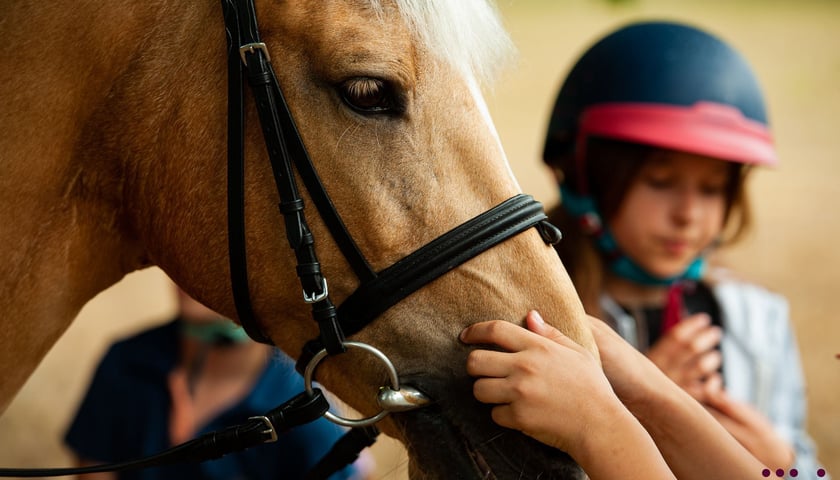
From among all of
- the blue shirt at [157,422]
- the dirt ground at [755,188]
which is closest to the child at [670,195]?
the dirt ground at [755,188]

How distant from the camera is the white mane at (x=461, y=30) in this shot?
4.53ft

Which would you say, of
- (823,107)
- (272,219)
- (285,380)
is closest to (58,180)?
(272,219)

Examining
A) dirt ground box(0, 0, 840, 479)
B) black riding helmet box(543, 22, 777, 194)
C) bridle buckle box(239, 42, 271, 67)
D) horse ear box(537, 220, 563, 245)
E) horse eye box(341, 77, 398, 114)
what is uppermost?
bridle buckle box(239, 42, 271, 67)

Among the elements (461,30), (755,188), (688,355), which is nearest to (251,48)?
(461,30)

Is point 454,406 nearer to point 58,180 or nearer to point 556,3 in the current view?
point 58,180

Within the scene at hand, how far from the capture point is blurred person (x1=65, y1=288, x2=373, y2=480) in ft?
8.83

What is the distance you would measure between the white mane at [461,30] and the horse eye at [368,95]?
0.12 metres

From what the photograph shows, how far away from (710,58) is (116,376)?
2444 mm

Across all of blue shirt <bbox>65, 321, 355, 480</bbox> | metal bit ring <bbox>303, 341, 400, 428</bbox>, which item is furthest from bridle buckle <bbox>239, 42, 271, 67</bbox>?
blue shirt <bbox>65, 321, 355, 480</bbox>

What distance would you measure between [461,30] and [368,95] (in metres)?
0.22

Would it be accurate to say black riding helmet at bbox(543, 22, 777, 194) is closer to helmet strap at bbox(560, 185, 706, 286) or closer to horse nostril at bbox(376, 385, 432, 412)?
helmet strap at bbox(560, 185, 706, 286)

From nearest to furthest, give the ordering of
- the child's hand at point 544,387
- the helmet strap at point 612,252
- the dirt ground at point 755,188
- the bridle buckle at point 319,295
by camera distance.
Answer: the child's hand at point 544,387 < the bridle buckle at point 319,295 < the helmet strap at point 612,252 < the dirt ground at point 755,188

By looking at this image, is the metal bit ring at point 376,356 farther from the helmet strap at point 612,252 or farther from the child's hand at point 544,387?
the helmet strap at point 612,252

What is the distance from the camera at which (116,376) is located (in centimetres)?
292
